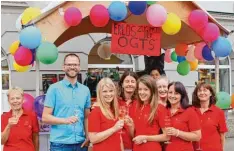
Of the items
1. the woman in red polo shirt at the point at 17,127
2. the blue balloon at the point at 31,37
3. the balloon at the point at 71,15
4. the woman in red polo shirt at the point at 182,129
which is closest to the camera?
the woman in red polo shirt at the point at 182,129

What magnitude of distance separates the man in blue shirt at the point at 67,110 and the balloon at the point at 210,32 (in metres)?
2.40

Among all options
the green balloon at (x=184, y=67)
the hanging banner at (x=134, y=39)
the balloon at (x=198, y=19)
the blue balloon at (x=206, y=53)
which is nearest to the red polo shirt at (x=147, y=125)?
the hanging banner at (x=134, y=39)

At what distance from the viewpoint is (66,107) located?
407 centimetres

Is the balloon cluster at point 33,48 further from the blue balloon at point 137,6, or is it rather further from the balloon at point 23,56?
the blue balloon at point 137,6

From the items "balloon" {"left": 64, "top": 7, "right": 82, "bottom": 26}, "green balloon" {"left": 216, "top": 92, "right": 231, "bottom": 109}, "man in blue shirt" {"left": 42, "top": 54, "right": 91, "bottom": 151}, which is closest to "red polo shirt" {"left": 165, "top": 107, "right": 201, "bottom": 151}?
"man in blue shirt" {"left": 42, "top": 54, "right": 91, "bottom": 151}

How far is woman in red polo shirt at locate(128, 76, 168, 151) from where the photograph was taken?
3.67m

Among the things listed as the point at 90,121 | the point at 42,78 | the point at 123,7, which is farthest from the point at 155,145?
the point at 42,78

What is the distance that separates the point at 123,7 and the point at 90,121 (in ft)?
6.80

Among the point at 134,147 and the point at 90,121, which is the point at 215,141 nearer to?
the point at 134,147

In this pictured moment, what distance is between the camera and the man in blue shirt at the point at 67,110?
13.3ft

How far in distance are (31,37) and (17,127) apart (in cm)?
127

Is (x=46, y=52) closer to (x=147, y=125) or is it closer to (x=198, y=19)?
(x=147, y=125)

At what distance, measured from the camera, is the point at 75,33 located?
698cm

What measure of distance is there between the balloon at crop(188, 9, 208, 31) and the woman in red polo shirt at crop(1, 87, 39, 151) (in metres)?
2.84
